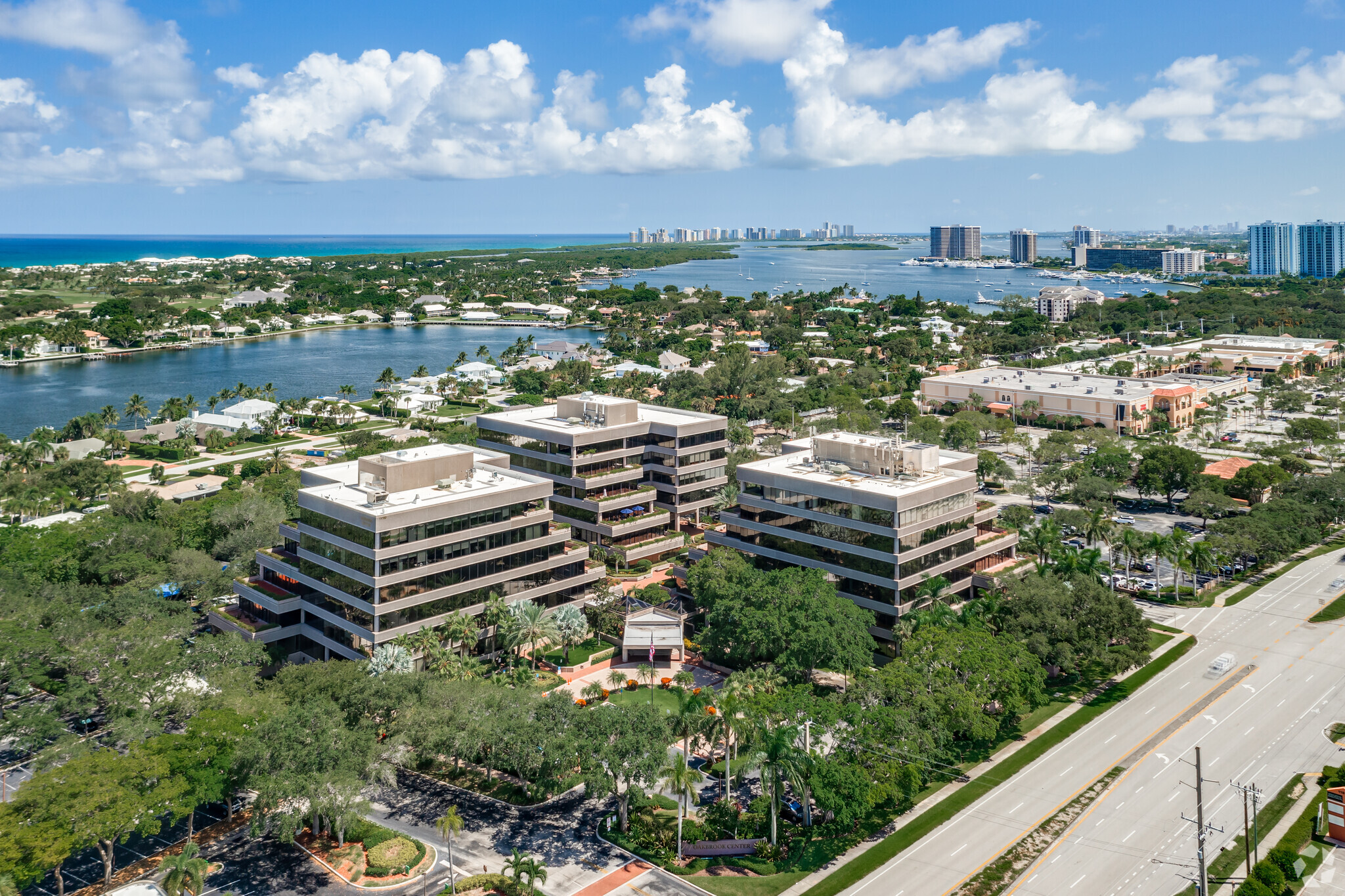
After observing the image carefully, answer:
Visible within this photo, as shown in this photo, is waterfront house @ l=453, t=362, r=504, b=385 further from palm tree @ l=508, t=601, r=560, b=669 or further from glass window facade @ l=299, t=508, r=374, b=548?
palm tree @ l=508, t=601, r=560, b=669

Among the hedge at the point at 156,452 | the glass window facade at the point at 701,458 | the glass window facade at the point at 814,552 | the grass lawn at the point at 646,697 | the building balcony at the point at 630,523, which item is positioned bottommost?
the grass lawn at the point at 646,697

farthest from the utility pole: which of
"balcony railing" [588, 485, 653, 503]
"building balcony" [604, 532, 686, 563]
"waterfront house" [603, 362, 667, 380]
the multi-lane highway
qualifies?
"waterfront house" [603, 362, 667, 380]

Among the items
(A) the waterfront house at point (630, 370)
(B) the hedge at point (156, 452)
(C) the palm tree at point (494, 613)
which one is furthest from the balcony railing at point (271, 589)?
(A) the waterfront house at point (630, 370)

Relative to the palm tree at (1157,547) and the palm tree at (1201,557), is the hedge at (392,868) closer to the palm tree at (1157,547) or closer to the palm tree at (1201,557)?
the palm tree at (1157,547)

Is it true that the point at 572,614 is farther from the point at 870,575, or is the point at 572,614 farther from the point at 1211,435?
the point at 1211,435

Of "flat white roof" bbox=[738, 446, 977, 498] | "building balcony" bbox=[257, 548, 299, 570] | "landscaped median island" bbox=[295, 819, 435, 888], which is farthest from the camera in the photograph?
"building balcony" bbox=[257, 548, 299, 570]

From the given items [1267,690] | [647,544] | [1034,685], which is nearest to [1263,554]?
[1267,690]
